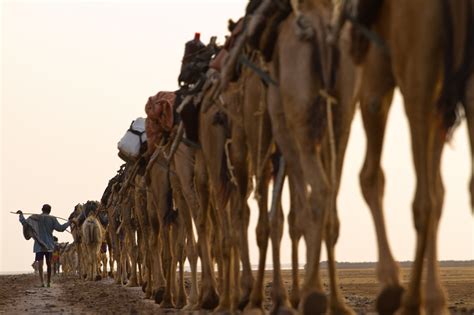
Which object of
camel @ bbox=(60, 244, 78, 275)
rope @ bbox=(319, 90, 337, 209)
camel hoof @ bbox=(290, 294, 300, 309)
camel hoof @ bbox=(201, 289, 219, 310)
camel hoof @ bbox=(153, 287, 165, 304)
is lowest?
camel hoof @ bbox=(290, 294, 300, 309)

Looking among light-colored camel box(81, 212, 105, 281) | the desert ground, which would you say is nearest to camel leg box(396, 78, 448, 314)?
the desert ground

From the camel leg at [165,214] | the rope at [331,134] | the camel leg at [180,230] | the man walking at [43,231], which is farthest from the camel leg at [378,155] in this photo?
the man walking at [43,231]

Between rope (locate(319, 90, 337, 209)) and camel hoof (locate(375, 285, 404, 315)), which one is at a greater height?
rope (locate(319, 90, 337, 209))

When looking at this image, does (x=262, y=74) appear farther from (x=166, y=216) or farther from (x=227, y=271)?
(x=166, y=216)

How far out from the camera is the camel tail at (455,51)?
22.6 feet

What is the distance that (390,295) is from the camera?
7.84 meters

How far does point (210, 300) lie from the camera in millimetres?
13727

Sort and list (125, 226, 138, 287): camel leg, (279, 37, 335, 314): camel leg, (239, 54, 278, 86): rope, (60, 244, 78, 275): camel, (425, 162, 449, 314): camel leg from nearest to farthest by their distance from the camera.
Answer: (425, 162, 449, 314): camel leg, (279, 37, 335, 314): camel leg, (239, 54, 278, 86): rope, (125, 226, 138, 287): camel leg, (60, 244, 78, 275): camel

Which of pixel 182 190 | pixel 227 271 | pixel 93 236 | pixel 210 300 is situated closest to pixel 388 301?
pixel 227 271

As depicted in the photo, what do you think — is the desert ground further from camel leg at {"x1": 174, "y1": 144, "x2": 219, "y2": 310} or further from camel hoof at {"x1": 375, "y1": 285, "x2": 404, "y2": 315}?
camel hoof at {"x1": 375, "y1": 285, "x2": 404, "y2": 315}

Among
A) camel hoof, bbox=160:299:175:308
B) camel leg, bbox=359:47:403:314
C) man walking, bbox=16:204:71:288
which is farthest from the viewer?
man walking, bbox=16:204:71:288

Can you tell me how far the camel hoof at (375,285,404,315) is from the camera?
7.74 meters

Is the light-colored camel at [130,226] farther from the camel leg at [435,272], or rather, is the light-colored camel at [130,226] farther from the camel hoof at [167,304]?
the camel leg at [435,272]

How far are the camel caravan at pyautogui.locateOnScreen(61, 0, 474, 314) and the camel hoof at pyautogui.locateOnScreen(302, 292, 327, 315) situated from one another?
0.03 feet
